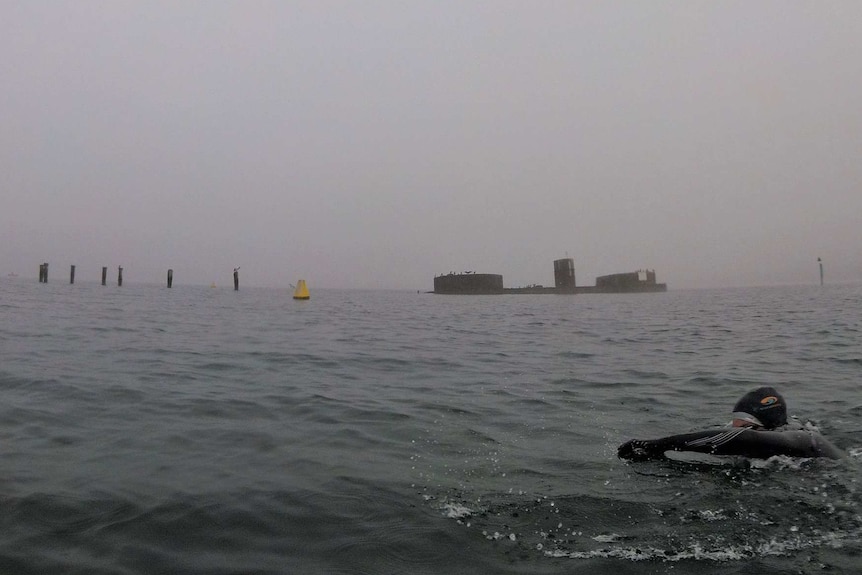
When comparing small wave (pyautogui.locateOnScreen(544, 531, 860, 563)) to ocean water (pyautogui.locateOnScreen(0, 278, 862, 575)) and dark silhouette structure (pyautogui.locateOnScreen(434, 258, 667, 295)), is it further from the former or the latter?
dark silhouette structure (pyautogui.locateOnScreen(434, 258, 667, 295))

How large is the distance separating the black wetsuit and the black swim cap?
13.9 inches

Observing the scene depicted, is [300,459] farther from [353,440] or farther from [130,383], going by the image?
[130,383]

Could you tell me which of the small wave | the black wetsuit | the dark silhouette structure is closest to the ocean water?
the small wave

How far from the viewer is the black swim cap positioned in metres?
5.89

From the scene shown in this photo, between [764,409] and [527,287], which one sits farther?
[527,287]

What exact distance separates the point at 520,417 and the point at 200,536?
444 centimetres

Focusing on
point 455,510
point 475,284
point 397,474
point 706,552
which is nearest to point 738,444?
point 706,552

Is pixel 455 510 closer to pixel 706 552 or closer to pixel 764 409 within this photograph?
pixel 706 552

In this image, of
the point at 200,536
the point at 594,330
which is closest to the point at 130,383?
the point at 200,536

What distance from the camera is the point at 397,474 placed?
497 centimetres

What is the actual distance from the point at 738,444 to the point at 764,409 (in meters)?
0.74

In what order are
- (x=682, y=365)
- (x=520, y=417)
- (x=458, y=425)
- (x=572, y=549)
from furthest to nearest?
(x=682, y=365)
(x=520, y=417)
(x=458, y=425)
(x=572, y=549)

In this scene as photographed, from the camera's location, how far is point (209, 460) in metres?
5.15

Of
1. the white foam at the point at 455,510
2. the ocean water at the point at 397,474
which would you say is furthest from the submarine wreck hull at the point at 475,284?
the white foam at the point at 455,510
